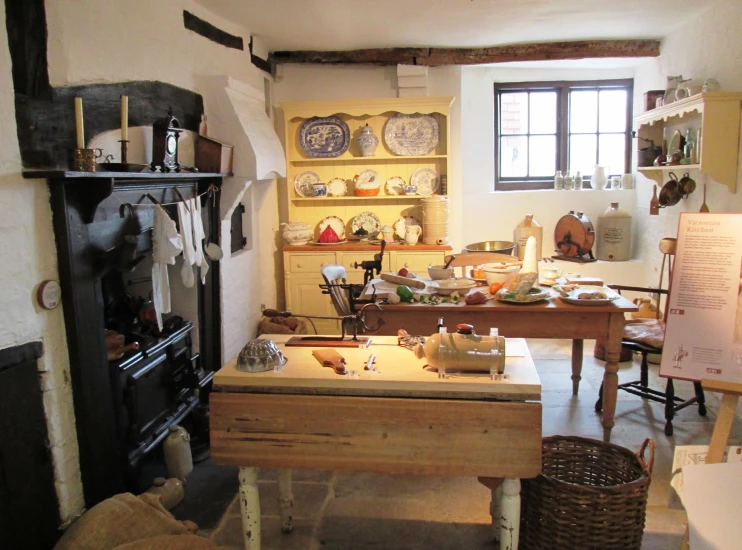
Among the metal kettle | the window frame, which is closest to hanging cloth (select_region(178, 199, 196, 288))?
the metal kettle

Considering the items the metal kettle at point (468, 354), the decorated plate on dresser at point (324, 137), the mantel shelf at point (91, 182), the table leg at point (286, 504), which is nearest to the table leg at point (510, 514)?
the metal kettle at point (468, 354)

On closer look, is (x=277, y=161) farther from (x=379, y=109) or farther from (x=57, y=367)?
(x=57, y=367)

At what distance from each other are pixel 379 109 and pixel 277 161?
1200mm

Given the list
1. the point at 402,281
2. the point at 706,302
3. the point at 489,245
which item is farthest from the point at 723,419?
the point at 489,245

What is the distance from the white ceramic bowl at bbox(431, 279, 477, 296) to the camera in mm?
3324

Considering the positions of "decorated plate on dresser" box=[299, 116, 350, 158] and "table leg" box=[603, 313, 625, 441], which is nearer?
"table leg" box=[603, 313, 625, 441]

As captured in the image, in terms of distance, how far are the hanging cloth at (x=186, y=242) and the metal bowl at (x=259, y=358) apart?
101cm

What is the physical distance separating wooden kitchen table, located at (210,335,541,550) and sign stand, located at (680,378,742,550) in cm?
72

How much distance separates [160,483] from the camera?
2.87 m

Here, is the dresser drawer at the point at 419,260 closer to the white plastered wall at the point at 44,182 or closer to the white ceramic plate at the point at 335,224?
the white ceramic plate at the point at 335,224

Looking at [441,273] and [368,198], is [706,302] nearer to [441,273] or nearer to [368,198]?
[441,273]

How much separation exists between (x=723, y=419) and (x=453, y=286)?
1457 millimetres

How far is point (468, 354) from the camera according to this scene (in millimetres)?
2064

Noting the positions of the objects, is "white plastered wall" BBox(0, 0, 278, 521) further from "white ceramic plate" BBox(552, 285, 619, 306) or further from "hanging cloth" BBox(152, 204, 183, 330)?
"white ceramic plate" BBox(552, 285, 619, 306)
